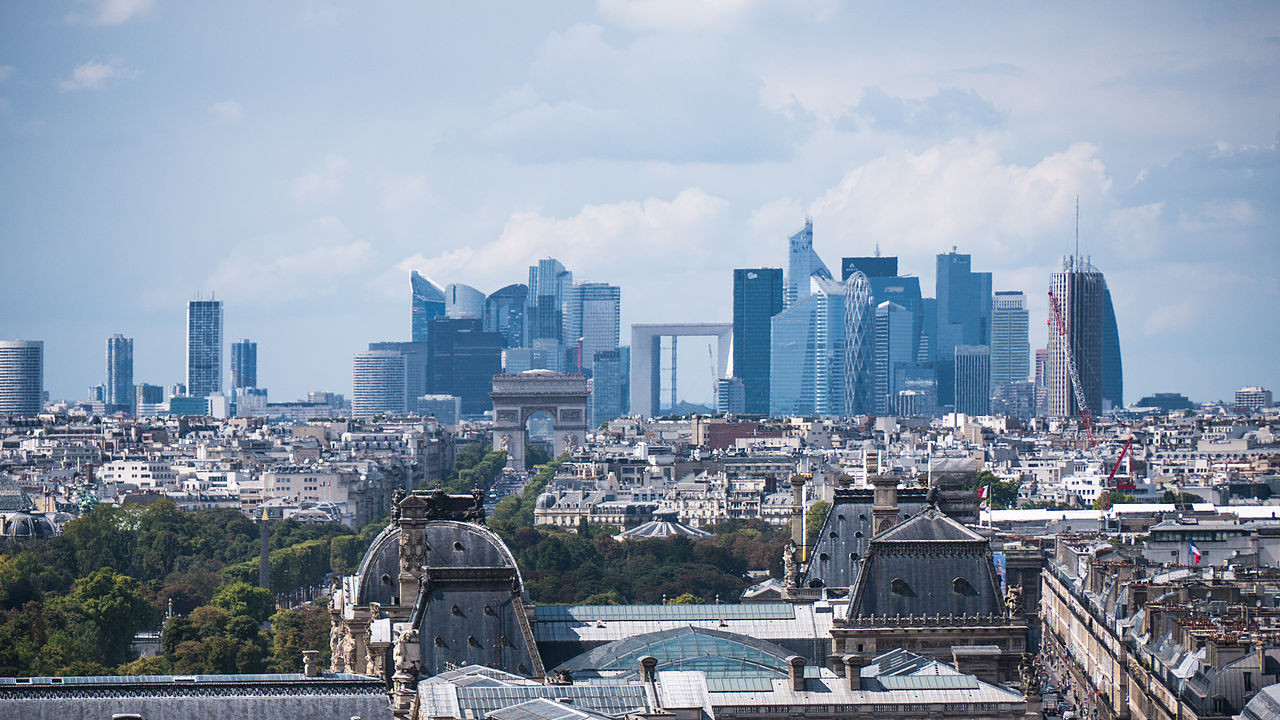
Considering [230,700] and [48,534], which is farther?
[48,534]

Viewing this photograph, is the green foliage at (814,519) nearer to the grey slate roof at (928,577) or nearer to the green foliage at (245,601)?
the green foliage at (245,601)

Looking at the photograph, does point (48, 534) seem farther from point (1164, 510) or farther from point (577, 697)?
point (577, 697)

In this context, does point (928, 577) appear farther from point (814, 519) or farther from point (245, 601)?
point (814, 519)

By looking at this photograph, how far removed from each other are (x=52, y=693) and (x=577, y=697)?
12.2 metres

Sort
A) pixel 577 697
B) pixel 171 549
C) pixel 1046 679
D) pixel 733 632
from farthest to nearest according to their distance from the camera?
pixel 171 549, pixel 1046 679, pixel 733 632, pixel 577 697

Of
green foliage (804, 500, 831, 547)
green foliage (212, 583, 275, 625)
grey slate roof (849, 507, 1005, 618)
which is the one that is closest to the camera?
grey slate roof (849, 507, 1005, 618)

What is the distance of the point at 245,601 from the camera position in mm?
138625

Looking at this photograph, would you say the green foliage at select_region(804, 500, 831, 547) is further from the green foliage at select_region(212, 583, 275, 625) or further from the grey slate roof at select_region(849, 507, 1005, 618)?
the grey slate roof at select_region(849, 507, 1005, 618)

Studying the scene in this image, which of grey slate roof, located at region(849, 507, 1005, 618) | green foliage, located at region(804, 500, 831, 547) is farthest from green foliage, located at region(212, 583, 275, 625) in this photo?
grey slate roof, located at region(849, 507, 1005, 618)

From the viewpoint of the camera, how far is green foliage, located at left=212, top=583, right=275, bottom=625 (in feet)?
441

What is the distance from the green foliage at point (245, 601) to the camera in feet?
441

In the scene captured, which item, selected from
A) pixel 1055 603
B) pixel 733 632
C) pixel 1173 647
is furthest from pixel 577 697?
pixel 1055 603

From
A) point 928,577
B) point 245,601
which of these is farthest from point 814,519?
point 928,577

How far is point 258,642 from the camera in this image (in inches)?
4811
